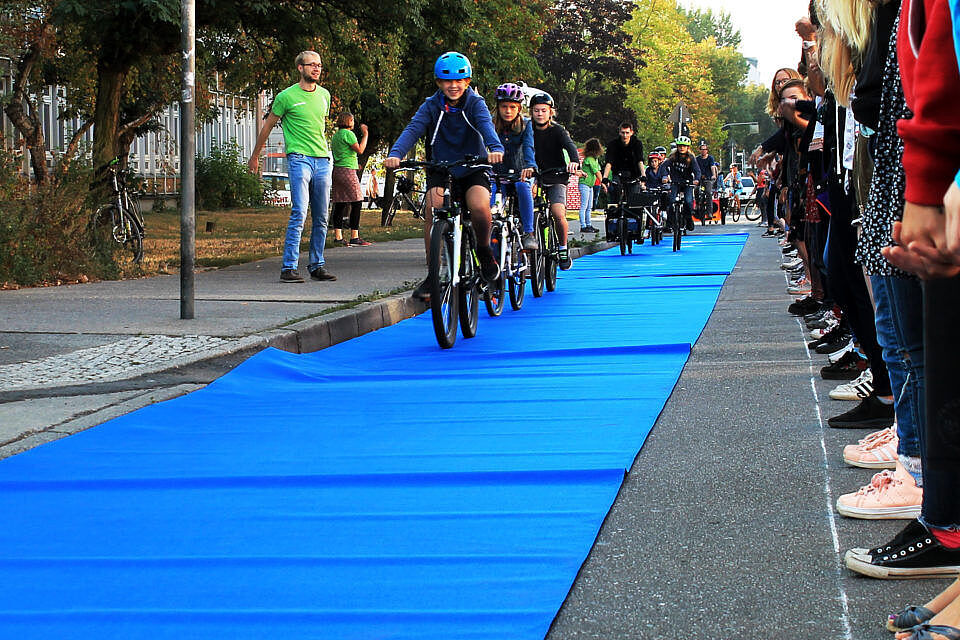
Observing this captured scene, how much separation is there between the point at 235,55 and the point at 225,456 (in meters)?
17.1

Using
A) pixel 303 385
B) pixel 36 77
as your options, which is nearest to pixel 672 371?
pixel 303 385

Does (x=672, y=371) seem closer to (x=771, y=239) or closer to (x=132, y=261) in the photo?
(x=132, y=261)

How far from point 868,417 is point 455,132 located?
5.15m

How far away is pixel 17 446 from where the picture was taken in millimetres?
5734

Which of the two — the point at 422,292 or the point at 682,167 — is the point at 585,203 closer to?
the point at 682,167

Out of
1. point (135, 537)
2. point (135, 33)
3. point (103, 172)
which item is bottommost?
point (135, 537)

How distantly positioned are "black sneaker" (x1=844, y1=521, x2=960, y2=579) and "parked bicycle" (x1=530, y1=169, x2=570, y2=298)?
914 cm

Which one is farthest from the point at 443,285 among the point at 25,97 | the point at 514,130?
the point at 25,97

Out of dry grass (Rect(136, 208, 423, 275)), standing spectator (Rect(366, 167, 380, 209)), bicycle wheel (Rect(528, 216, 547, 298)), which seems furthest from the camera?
standing spectator (Rect(366, 167, 380, 209))

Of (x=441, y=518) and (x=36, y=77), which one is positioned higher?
(x=36, y=77)

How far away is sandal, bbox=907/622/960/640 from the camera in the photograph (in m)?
2.89

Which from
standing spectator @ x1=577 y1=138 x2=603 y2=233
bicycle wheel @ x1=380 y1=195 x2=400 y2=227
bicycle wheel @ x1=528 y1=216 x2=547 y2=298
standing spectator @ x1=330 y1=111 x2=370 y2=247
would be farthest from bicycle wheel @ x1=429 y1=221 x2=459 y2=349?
bicycle wheel @ x1=380 y1=195 x2=400 y2=227

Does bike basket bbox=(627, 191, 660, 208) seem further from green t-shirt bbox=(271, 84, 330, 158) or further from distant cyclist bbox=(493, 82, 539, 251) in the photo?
green t-shirt bbox=(271, 84, 330, 158)

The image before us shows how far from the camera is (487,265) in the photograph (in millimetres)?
10250
